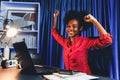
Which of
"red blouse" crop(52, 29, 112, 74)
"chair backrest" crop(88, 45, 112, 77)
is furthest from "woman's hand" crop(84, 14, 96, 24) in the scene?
"chair backrest" crop(88, 45, 112, 77)

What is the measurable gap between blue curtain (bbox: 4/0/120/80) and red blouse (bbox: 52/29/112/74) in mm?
75

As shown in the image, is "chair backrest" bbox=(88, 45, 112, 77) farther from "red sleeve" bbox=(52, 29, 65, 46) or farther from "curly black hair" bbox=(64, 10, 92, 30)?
"red sleeve" bbox=(52, 29, 65, 46)

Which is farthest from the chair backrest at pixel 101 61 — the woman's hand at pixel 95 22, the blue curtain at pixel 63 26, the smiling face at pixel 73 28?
the smiling face at pixel 73 28

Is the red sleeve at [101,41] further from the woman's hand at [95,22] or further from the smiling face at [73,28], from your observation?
the smiling face at [73,28]

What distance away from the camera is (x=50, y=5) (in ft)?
10.6

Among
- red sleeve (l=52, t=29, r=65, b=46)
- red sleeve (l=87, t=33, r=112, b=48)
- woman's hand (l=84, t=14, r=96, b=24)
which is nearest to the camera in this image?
red sleeve (l=87, t=33, r=112, b=48)

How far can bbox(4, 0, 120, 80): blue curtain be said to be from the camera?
2906 millimetres

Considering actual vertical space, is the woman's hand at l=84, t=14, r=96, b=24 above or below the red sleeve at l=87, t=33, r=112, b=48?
above

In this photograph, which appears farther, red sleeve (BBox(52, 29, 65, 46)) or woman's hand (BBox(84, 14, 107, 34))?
red sleeve (BBox(52, 29, 65, 46))

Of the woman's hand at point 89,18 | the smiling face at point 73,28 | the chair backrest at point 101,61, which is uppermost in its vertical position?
the woman's hand at point 89,18

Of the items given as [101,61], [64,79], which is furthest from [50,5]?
[64,79]

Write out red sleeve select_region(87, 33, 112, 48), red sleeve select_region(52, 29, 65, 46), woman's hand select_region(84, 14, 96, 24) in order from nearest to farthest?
1. red sleeve select_region(87, 33, 112, 48)
2. woman's hand select_region(84, 14, 96, 24)
3. red sleeve select_region(52, 29, 65, 46)

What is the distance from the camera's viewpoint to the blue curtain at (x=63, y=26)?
114 inches

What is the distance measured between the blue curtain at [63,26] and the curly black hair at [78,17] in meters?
0.06
